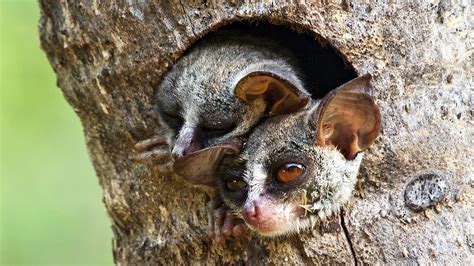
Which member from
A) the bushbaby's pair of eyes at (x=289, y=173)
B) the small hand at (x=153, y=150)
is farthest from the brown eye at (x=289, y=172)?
the small hand at (x=153, y=150)

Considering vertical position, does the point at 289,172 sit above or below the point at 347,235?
above

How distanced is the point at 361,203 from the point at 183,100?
936 mm

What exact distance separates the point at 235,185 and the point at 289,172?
10.6 inches

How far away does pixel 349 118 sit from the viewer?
3.10 metres

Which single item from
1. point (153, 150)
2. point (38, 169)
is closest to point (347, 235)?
point (153, 150)

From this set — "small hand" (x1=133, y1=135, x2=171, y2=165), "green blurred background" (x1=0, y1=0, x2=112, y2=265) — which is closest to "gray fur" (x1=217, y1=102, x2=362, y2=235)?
"small hand" (x1=133, y1=135, x2=171, y2=165)

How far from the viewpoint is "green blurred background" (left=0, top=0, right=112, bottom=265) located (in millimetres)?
6520

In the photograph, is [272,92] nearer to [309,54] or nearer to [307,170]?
[307,170]

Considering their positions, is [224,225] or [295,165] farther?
[224,225]

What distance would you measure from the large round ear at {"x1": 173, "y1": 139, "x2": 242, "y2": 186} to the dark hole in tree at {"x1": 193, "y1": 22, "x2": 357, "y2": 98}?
67 cm

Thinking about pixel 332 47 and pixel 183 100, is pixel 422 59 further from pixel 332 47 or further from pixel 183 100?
pixel 183 100

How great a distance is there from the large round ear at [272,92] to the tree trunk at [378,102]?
0.32 meters

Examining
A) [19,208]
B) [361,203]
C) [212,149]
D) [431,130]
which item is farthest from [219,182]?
[19,208]

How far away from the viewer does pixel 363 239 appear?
319cm
